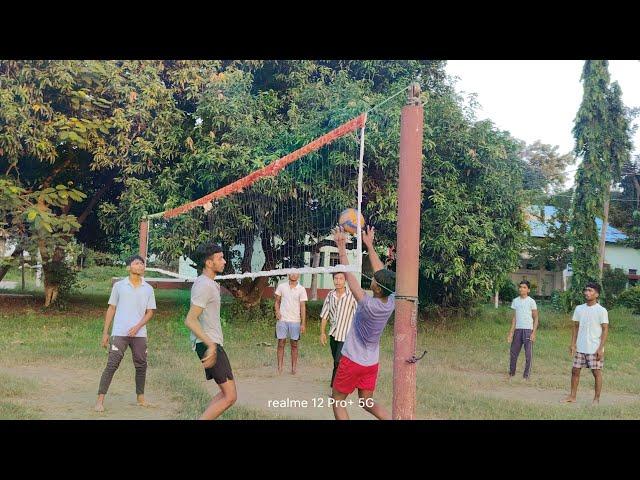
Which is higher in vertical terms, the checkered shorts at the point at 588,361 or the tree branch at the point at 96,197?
the tree branch at the point at 96,197

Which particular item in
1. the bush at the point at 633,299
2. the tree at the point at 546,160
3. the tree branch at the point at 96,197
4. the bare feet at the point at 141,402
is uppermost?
the tree at the point at 546,160

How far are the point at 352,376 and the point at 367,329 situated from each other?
351 millimetres

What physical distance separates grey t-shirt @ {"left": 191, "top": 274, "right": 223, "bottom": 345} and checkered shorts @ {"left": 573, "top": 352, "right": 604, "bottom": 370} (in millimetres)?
4046

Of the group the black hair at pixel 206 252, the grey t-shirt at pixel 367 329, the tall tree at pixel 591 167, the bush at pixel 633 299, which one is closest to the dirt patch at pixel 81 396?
the black hair at pixel 206 252

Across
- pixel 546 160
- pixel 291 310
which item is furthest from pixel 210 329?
pixel 546 160

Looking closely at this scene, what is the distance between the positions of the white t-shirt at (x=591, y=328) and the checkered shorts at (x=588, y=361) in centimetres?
4

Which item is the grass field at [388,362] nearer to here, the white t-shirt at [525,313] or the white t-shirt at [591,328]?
the white t-shirt at [591,328]

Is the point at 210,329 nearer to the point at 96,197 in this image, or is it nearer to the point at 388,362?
the point at 388,362

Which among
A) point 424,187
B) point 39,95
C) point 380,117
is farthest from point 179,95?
point 424,187

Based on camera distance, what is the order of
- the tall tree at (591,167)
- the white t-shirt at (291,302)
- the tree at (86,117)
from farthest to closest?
the tall tree at (591,167) < the tree at (86,117) < the white t-shirt at (291,302)

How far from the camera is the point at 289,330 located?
7.74 meters

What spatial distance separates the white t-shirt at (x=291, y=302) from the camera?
7691 mm

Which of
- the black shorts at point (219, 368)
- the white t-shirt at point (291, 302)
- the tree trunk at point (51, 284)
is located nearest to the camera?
the black shorts at point (219, 368)

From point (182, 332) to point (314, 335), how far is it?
237 cm
